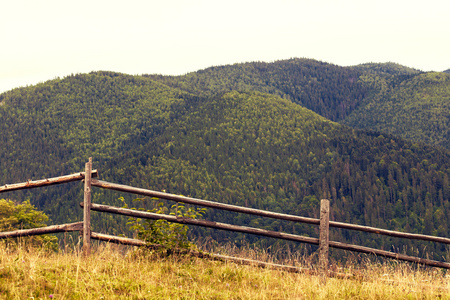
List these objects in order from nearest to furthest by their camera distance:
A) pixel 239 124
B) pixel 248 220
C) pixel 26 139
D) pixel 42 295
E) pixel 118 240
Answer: pixel 42 295 < pixel 118 240 < pixel 248 220 < pixel 239 124 < pixel 26 139

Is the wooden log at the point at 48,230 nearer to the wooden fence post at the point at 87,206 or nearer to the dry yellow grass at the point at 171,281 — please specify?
the wooden fence post at the point at 87,206

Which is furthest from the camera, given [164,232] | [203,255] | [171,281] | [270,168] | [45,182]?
[270,168]

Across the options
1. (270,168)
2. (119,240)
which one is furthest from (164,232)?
(270,168)

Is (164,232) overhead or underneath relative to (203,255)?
overhead

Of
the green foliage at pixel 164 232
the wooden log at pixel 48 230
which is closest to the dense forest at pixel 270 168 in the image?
the wooden log at pixel 48 230

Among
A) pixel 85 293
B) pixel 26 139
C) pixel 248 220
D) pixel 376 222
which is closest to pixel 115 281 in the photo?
pixel 85 293

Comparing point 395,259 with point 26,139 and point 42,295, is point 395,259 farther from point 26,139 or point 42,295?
point 26,139

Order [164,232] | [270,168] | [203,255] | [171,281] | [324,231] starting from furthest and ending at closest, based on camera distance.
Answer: [270,168]
[324,231]
[164,232]
[203,255]
[171,281]

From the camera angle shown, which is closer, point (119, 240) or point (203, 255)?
point (119, 240)

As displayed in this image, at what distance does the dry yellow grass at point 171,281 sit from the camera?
205 inches

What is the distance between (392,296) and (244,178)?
147 metres

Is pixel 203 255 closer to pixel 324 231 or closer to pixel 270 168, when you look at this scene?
pixel 324 231

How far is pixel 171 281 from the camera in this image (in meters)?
5.81

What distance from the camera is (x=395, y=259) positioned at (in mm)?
7453
